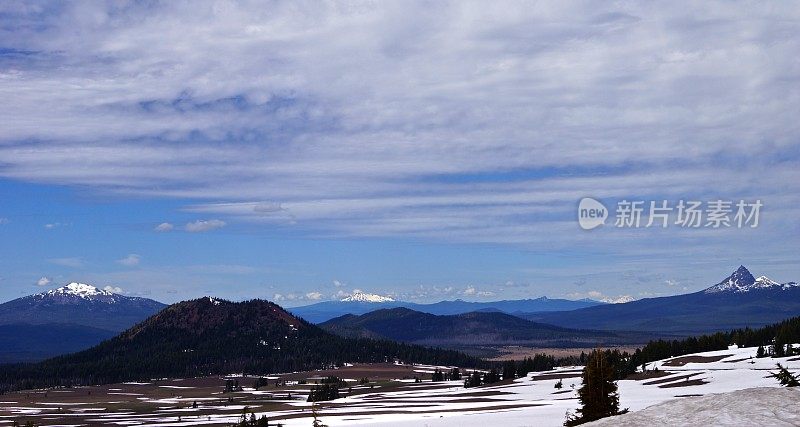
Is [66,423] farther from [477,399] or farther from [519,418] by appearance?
[519,418]

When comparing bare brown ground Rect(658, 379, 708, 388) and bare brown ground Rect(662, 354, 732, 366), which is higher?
bare brown ground Rect(662, 354, 732, 366)

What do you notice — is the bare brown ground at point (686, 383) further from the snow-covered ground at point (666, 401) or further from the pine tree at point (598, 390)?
the pine tree at point (598, 390)

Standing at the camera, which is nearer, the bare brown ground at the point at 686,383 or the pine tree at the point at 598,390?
the pine tree at the point at 598,390

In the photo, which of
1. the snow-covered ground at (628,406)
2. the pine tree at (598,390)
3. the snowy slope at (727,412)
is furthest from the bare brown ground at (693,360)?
the snowy slope at (727,412)

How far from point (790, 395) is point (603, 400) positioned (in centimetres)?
3234

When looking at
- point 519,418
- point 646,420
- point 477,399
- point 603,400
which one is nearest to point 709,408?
point 646,420

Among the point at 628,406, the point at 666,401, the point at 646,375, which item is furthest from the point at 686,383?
the point at 666,401

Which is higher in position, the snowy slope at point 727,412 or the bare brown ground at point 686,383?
the snowy slope at point 727,412

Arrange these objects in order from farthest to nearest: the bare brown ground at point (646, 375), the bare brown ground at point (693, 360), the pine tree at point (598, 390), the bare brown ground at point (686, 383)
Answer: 1. the bare brown ground at point (693, 360)
2. the bare brown ground at point (646, 375)
3. the bare brown ground at point (686, 383)
4. the pine tree at point (598, 390)

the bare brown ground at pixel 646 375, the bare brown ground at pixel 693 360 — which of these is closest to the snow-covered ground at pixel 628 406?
the bare brown ground at pixel 693 360

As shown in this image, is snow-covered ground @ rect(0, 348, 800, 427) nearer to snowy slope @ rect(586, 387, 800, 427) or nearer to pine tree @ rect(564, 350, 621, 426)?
snowy slope @ rect(586, 387, 800, 427)

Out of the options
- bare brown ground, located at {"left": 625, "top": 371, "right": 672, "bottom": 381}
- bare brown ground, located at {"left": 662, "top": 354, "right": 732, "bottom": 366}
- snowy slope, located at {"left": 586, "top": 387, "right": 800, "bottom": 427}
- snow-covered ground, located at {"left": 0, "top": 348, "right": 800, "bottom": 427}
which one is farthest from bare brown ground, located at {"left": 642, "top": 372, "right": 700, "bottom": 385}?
snowy slope, located at {"left": 586, "top": 387, "right": 800, "bottom": 427}

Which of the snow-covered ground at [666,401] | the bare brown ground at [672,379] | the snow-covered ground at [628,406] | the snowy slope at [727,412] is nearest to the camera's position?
the snowy slope at [727,412]

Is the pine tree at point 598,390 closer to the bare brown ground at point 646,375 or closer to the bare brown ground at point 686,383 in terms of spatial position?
the bare brown ground at point 686,383
